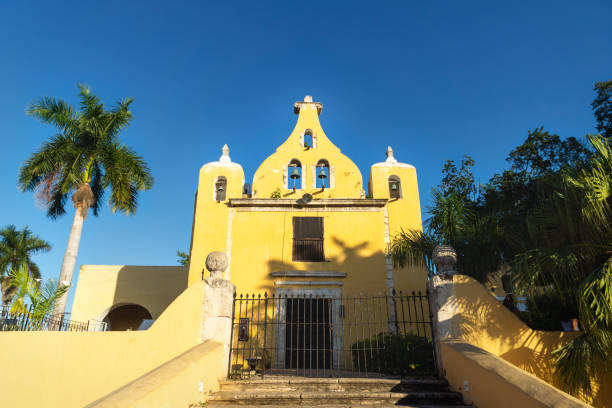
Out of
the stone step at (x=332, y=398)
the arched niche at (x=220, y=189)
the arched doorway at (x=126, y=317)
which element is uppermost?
the arched niche at (x=220, y=189)

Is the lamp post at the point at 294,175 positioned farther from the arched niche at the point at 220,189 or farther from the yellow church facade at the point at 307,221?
the arched niche at the point at 220,189

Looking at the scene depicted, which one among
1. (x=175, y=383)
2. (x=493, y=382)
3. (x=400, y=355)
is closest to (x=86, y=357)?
(x=175, y=383)

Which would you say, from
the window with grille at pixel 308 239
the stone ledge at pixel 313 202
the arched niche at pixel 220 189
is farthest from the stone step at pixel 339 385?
the arched niche at pixel 220 189

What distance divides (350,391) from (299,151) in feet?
31.6

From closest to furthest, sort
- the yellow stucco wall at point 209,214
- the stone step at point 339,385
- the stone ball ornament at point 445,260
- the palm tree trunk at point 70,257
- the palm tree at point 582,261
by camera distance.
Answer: the palm tree at point 582,261 < the stone step at point 339,385 < the stone ball ornament at point 445,260 < the palm tree trunk at point 70,257 < the yellow stucco wall at point 209,214

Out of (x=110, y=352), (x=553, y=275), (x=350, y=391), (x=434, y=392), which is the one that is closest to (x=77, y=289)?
(x=110, y=352)

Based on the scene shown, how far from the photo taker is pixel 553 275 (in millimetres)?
5105

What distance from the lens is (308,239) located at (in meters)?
12.3

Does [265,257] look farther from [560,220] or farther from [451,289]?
[560,220]

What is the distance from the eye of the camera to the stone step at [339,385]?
5.89 meters

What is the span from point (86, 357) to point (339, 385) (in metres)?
4.27

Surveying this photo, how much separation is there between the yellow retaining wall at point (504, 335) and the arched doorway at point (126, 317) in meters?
16.0

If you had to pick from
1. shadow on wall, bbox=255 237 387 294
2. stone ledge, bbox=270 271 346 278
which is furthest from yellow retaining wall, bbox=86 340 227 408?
shadow on wall, bbox=255 237 387 294

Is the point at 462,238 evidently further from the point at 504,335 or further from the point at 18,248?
the point at 18,248
